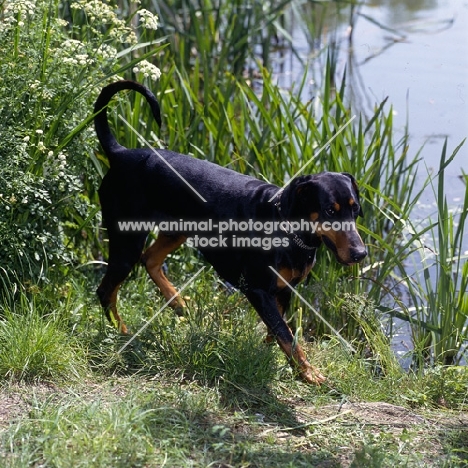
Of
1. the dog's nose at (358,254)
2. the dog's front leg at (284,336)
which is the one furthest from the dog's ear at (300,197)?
the dog's front leg at (284,336)

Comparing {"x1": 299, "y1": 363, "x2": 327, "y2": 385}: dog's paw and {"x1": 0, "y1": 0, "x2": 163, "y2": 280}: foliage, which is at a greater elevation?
{"x1": 0, "y1": 0, "x2": 163, "y2": 280}: foliage

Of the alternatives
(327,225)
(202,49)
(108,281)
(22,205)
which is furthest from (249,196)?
(202,49)

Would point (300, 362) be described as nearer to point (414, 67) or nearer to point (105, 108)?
point (105, 108)

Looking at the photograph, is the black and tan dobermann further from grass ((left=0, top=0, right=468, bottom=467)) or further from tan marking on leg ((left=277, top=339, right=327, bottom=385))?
grass ((left=0, top=0, right=468, bottom=467))

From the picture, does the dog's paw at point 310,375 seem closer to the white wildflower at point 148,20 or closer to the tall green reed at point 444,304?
the tall green reed at point 444,304

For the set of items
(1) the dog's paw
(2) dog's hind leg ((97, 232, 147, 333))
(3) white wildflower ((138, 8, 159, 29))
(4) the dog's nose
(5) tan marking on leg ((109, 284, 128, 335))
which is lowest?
(1) the dog's paw

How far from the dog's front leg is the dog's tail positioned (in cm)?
102

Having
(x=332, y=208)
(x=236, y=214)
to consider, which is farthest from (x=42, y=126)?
(x=332, y=208)

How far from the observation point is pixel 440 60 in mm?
8438

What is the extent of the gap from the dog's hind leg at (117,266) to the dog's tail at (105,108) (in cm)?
42

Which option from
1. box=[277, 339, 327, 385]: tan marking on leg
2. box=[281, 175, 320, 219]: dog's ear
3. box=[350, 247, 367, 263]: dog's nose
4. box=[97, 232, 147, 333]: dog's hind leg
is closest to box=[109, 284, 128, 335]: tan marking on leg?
box=[97, 232, 147, 333]: dog's hind leg

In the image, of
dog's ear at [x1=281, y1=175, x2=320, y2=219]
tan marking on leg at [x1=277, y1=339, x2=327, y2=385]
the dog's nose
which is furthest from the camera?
tan marking on leg at [x1=277, y1=339, x2=327, y2=385]

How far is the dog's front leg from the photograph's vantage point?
376 centimetres

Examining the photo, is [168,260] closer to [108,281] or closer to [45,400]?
[108,281]
